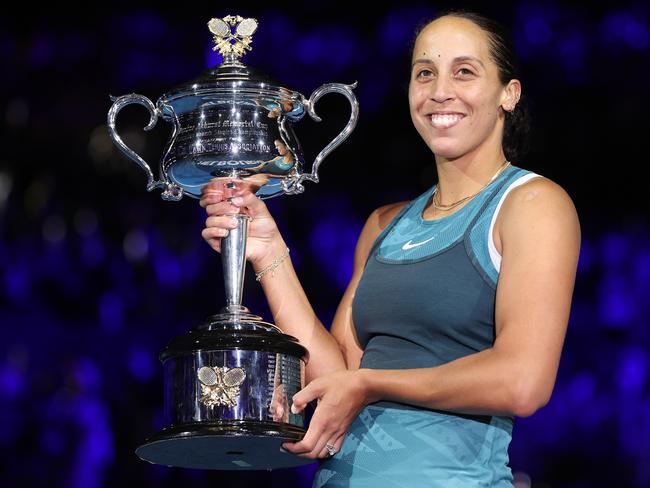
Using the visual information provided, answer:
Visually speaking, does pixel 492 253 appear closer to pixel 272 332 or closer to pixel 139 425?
pixel 272 332

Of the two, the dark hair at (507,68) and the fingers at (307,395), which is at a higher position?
the dark hair at (507,68)

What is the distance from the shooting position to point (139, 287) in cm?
283

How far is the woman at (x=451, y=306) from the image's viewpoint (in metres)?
1.50

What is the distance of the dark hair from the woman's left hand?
43cm

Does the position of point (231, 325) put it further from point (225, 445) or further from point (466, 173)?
point (466, 173)

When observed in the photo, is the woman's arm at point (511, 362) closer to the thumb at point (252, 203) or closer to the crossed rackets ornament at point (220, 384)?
the crossed rackets ornament at point (220, 384)

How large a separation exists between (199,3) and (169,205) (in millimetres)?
447

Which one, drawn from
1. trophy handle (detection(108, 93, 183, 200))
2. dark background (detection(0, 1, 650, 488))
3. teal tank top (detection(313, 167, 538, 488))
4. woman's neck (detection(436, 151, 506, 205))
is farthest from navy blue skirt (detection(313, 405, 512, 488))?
dark background (detection(0, 1, 650, 488))

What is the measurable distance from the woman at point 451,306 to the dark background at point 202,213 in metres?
1.04

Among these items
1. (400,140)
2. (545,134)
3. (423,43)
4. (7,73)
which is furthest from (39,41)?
(423,43)

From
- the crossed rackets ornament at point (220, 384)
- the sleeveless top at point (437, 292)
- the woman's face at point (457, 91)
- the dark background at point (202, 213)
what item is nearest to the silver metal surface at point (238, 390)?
the crossed rackets ornament at point (220, 384)

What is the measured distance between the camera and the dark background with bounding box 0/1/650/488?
2.77 meters

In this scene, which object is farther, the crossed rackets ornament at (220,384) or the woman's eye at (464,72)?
the woman's eye at (464,72)

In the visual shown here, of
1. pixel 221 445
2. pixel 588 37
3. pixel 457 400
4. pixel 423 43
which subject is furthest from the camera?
pixel 588 37
